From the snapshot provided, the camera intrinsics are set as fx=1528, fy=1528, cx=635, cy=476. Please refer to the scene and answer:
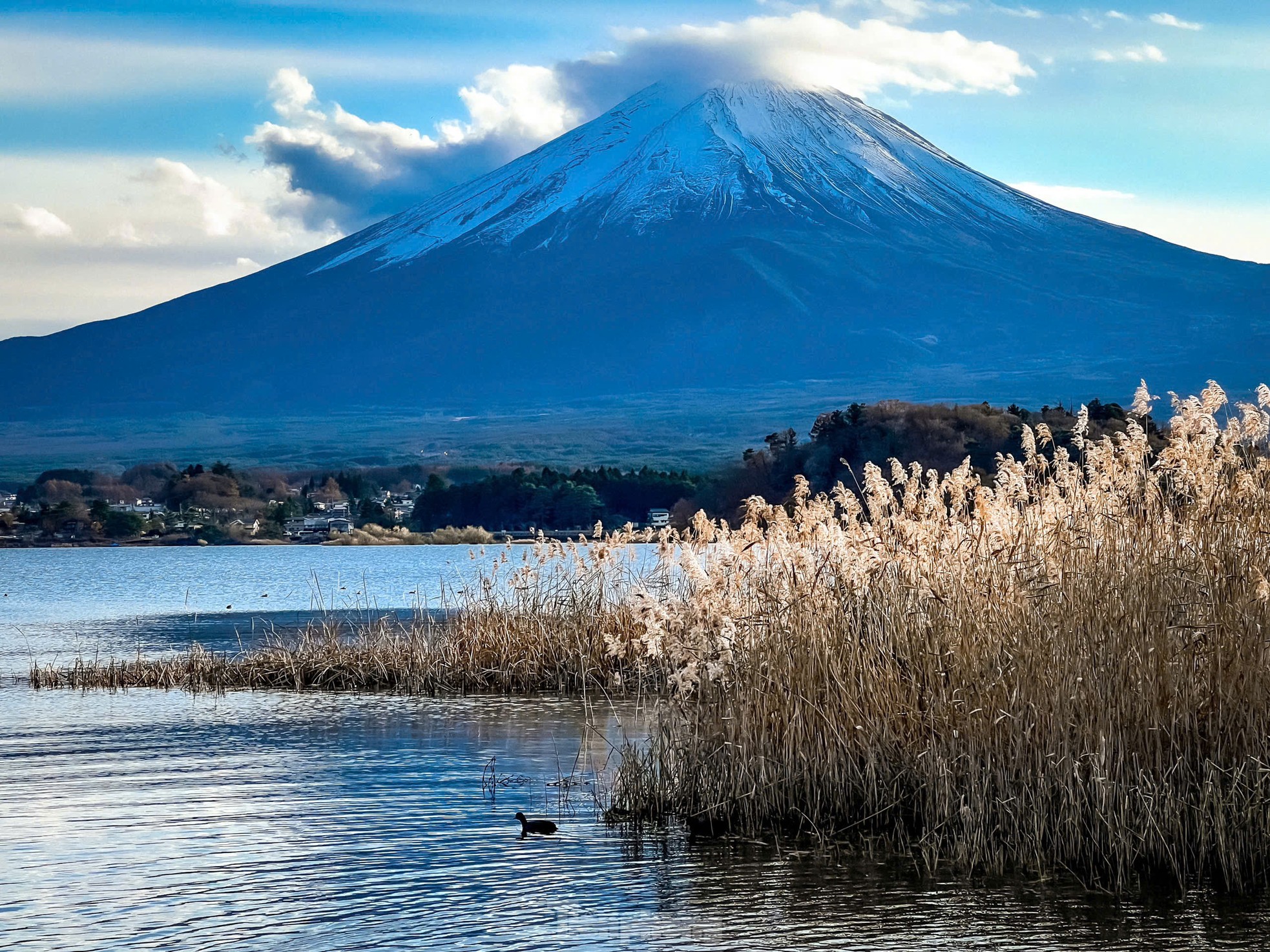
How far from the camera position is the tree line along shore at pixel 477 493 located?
38125 millimetres

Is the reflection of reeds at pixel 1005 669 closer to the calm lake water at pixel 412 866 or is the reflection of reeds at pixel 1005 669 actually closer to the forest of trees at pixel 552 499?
the calm lake water at pixel 412 866

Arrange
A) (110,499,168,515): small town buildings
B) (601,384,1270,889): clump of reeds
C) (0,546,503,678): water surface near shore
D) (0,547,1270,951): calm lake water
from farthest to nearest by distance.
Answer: (110,499,168,515): small town buildings → (0,546,503,678): water surface near shore → (601,384,1270,889): clump of reeds → (0,547,1270,951): calm lake water

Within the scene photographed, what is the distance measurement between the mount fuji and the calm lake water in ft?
475

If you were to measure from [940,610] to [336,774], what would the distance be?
5383 mm

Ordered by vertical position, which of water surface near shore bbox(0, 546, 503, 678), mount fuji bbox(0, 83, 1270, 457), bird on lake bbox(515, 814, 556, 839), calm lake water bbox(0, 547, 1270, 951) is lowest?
water surface near shore bbox(0, 546, 503, 678)

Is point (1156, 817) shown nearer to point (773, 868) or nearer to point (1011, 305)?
point (773, 868)

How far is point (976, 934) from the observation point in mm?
7168

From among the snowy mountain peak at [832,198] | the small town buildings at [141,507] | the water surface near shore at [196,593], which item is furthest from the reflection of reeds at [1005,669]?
the snowy mountain peak at [832,198]

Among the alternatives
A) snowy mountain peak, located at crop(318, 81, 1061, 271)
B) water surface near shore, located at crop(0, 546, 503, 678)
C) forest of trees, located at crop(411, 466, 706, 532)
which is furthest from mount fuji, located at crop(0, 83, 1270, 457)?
water surface near shore, located at crop(0, 546, 503, 678)

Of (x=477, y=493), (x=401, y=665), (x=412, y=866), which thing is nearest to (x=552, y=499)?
(x=477, y=493)

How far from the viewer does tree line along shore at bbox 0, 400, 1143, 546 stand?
38.1 meters

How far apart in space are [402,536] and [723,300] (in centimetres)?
11574

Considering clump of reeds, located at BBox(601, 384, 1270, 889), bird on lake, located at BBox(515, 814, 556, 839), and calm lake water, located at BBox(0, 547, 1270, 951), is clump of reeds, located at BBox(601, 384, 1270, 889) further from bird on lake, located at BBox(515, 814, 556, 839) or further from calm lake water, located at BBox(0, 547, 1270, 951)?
bird on lake, located at BBox(515, 814, 556, 839)

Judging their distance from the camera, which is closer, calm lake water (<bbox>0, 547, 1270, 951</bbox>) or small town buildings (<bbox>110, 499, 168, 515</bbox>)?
calm lake water (<bbox>0, 547, 1270, 951</bbox>)
